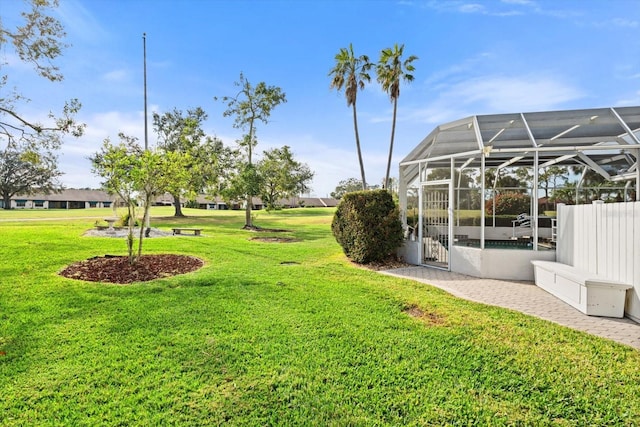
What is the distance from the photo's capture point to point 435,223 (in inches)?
398

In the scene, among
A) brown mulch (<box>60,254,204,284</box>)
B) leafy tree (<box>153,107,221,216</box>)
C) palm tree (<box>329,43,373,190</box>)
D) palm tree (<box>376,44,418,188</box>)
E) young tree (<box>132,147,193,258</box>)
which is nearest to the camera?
→ brown mulch (<box>60,254,204,284</box>)

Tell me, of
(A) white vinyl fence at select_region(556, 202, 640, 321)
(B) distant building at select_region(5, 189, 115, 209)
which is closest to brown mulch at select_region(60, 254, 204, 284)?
(A) white vinyl fence at select_region(556, 202, 640, 321)

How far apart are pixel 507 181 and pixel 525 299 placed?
26.9 feet

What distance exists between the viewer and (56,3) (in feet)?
40.3

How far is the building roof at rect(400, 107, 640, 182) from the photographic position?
8.34 m

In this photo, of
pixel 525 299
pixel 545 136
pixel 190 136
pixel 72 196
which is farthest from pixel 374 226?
pixel 72 196

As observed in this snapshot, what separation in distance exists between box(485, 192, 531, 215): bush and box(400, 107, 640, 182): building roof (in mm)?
1906

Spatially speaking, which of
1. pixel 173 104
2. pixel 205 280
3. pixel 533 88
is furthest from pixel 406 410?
pixel 173 104

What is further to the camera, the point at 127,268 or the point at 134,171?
the point at 127,268

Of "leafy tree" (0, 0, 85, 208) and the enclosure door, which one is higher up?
"leafy tree" (0, 0, 85, 208)

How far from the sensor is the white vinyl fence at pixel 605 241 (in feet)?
17.3

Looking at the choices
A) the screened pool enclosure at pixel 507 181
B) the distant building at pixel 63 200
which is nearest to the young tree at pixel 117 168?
the screened pool enclosure at pixel 507 181

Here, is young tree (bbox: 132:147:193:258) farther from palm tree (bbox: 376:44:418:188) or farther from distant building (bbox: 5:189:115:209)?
distant building (bbox: 5:189:115:209)

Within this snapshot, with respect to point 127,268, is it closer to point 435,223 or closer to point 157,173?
point 157,173
